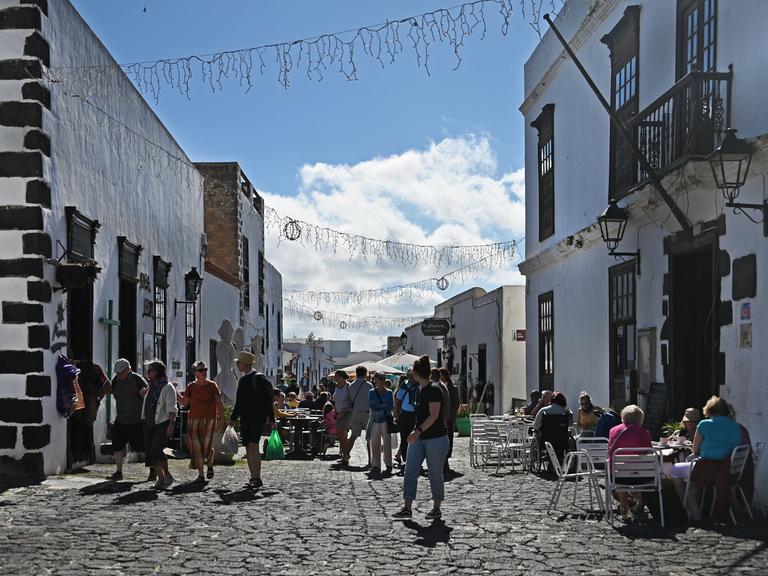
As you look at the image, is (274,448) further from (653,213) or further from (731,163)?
(731,163)

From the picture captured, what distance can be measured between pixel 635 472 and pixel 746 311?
2.23 m

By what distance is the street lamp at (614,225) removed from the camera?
41.3ft

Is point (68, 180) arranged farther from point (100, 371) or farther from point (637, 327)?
point (637, 327)

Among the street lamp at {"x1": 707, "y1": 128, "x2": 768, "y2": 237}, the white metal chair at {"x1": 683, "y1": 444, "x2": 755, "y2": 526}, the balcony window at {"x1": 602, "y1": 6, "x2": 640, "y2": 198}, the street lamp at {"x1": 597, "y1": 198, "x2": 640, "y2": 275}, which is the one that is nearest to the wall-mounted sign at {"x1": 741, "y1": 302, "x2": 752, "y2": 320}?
the street lamp at {"x1": 707, "y1": 128, "x2": 768, "y2": 237}

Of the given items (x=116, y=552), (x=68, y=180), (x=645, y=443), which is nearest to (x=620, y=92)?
(x=645, y=443)

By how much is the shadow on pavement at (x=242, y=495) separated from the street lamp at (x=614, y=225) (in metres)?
5.42

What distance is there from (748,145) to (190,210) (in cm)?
1397

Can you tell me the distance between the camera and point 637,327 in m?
13.1

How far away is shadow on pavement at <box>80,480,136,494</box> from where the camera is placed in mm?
10375

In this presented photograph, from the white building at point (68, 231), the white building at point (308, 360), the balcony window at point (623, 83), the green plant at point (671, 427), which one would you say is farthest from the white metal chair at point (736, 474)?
the white building at point (308, 360)

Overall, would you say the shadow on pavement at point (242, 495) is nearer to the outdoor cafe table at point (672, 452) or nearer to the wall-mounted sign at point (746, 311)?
the outdoor cafe table at point (672, 452)

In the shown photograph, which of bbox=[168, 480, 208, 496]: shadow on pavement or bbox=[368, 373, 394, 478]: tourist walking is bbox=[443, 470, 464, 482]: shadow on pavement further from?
bbox=[168, 480, 208, 496]: shadow on pavement

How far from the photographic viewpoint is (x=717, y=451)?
848 centimetres

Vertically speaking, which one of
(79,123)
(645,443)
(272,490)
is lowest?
(272,490)
